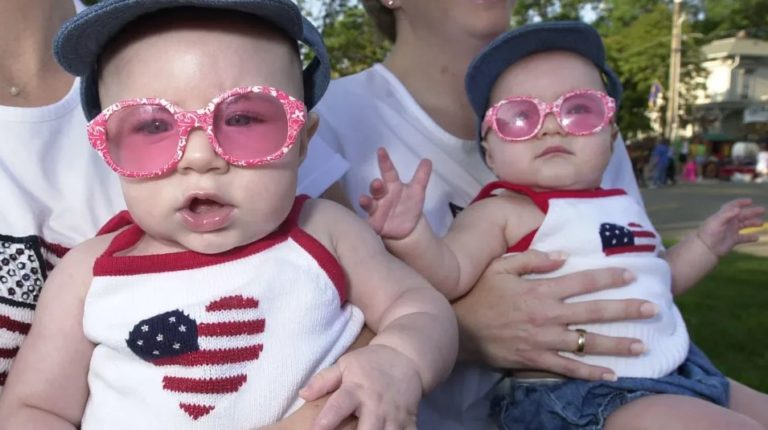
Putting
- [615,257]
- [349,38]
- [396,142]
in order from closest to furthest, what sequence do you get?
[615,257]
[396,142]
[349,38]

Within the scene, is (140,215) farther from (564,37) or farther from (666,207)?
(666,207)

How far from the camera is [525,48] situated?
98.0 inches

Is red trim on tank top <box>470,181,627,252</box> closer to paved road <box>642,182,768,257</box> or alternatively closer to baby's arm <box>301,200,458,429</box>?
baby's arm <box>301,200,458,429</box>

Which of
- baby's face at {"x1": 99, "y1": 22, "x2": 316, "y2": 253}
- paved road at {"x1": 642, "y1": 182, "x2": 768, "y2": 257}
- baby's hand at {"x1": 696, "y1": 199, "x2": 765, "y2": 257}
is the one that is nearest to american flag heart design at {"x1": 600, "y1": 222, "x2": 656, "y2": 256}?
baby's hand at {"x1": 696, "y1": 199, "x2": 765, "y2": 257}

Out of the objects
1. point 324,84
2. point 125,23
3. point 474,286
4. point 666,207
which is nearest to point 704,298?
point 474,286

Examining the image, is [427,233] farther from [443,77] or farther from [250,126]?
[443,77]

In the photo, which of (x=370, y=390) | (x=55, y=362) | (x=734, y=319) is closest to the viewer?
(x=370, y=390)

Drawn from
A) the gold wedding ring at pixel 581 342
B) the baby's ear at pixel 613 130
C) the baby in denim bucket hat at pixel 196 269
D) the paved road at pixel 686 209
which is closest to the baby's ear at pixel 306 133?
the baby in denim bucket hat at pixel 196 269

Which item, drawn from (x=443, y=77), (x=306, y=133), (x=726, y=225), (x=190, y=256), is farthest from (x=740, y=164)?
(x=190, y=256)

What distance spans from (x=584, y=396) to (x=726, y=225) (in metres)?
0.98

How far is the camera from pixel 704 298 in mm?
7801

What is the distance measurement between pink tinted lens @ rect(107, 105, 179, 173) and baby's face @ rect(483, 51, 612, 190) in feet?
3.74

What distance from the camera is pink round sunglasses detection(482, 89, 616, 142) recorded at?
240cm

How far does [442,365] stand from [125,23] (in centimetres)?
98
